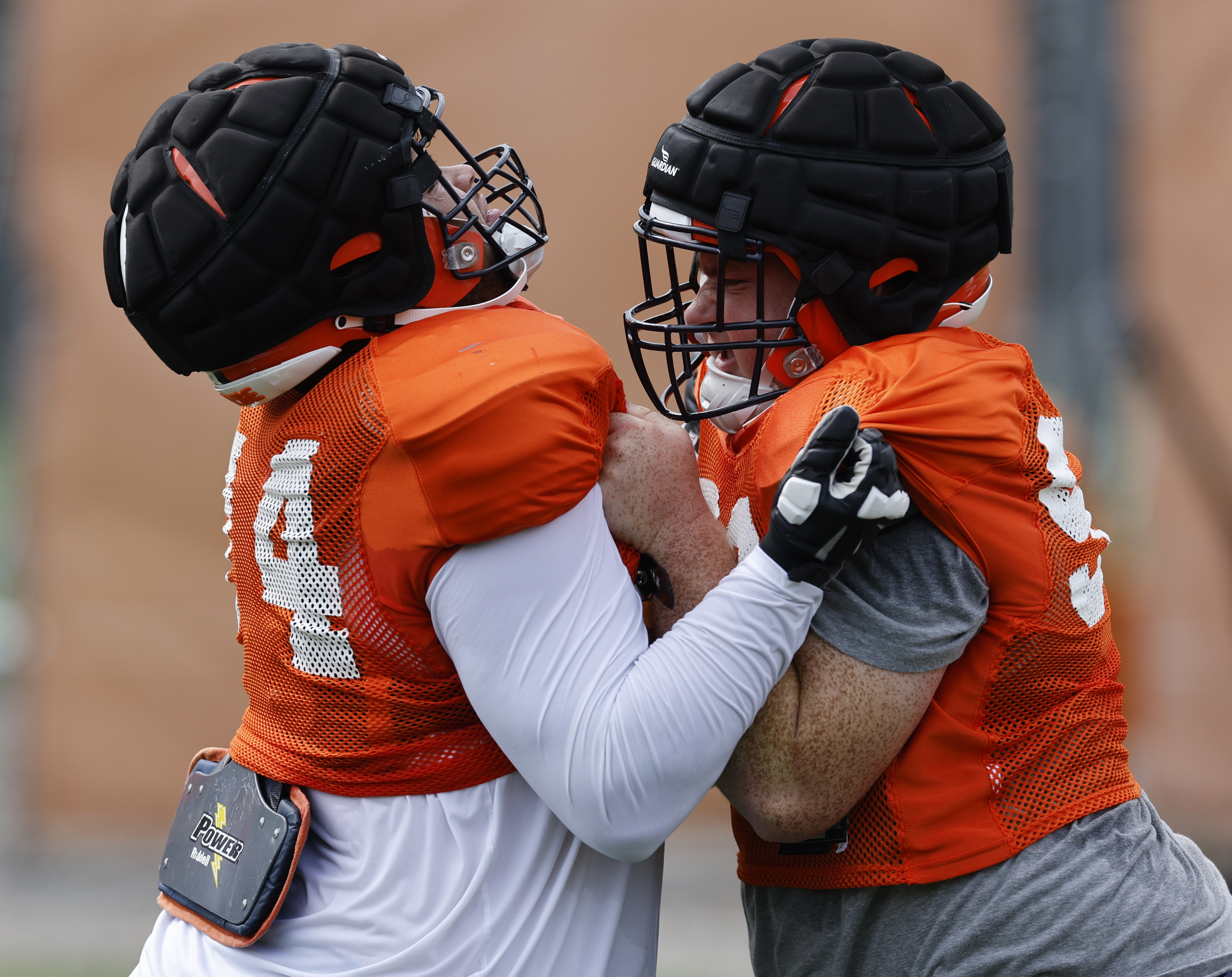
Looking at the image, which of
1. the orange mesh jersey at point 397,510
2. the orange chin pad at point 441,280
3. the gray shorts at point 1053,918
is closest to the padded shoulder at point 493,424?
the orange mesh jersey at point 397,510

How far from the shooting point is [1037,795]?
5.70ft

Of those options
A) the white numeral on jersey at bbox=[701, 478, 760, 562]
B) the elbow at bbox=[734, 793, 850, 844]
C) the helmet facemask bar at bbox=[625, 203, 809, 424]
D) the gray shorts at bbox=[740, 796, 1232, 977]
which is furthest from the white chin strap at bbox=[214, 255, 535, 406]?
the gray shorts at bbox=[740, 796, 1232, 977]

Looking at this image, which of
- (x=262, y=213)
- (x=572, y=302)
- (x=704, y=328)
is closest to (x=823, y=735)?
(x=704, y=328)

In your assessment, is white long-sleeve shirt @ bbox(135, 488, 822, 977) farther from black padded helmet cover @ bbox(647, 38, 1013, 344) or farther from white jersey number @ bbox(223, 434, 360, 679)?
black padded helmet cover @ bbox(647, 38, 1013, 344)

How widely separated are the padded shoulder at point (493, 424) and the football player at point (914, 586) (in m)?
0.20

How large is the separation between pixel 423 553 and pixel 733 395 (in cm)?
61

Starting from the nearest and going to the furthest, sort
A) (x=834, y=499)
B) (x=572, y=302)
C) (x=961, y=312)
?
1. (x=834, y=499)
2. (x=961, y=312)
3. (x=572, y=302)

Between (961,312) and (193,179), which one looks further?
(961,312)

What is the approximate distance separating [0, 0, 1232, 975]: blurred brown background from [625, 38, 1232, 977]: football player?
291 cm

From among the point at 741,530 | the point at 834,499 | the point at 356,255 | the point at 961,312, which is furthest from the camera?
the point at 961,312

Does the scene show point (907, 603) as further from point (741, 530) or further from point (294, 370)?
point (294, 370)

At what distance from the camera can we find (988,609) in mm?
1702

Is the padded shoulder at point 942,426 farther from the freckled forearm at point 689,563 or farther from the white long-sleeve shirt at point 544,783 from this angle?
the white long-sleeve shirt at point 544,783

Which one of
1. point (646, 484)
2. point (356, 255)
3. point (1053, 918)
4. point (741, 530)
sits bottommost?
point (1053, 918)
